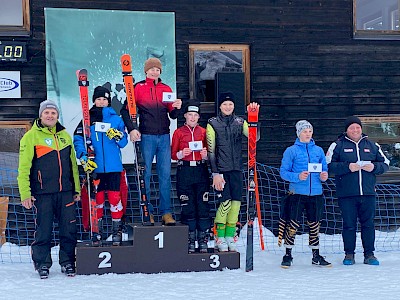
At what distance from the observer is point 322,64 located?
7.48 metres

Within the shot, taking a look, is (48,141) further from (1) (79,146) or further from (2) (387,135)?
(2) (387,135)

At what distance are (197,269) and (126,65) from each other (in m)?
2.17

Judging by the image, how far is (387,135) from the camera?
775 centimetres

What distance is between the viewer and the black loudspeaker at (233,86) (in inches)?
276

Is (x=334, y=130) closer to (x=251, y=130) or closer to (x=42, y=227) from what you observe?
(x=251, y=130)

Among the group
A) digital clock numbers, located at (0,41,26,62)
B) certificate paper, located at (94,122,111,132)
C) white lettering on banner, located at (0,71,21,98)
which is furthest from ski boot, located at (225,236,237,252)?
digital clock numbers, located at (0,41,26,62)

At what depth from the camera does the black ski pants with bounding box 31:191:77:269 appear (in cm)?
473

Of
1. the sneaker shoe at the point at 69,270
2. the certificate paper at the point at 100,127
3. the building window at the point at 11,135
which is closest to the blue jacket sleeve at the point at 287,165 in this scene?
the certificate paper at the point at 100,127

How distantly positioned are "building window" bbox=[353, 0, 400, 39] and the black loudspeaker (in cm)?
201

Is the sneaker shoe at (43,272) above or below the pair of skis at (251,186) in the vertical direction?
below

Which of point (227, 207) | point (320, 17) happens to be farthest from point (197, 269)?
point (320, 17)

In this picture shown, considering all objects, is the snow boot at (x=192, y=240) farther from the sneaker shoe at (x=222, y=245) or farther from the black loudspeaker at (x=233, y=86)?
the black loudspeaker at (x=233, y=86)

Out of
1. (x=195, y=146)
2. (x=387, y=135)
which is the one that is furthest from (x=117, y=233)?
(x=387, y=135)

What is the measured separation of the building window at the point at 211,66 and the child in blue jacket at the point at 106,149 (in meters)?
2.29
